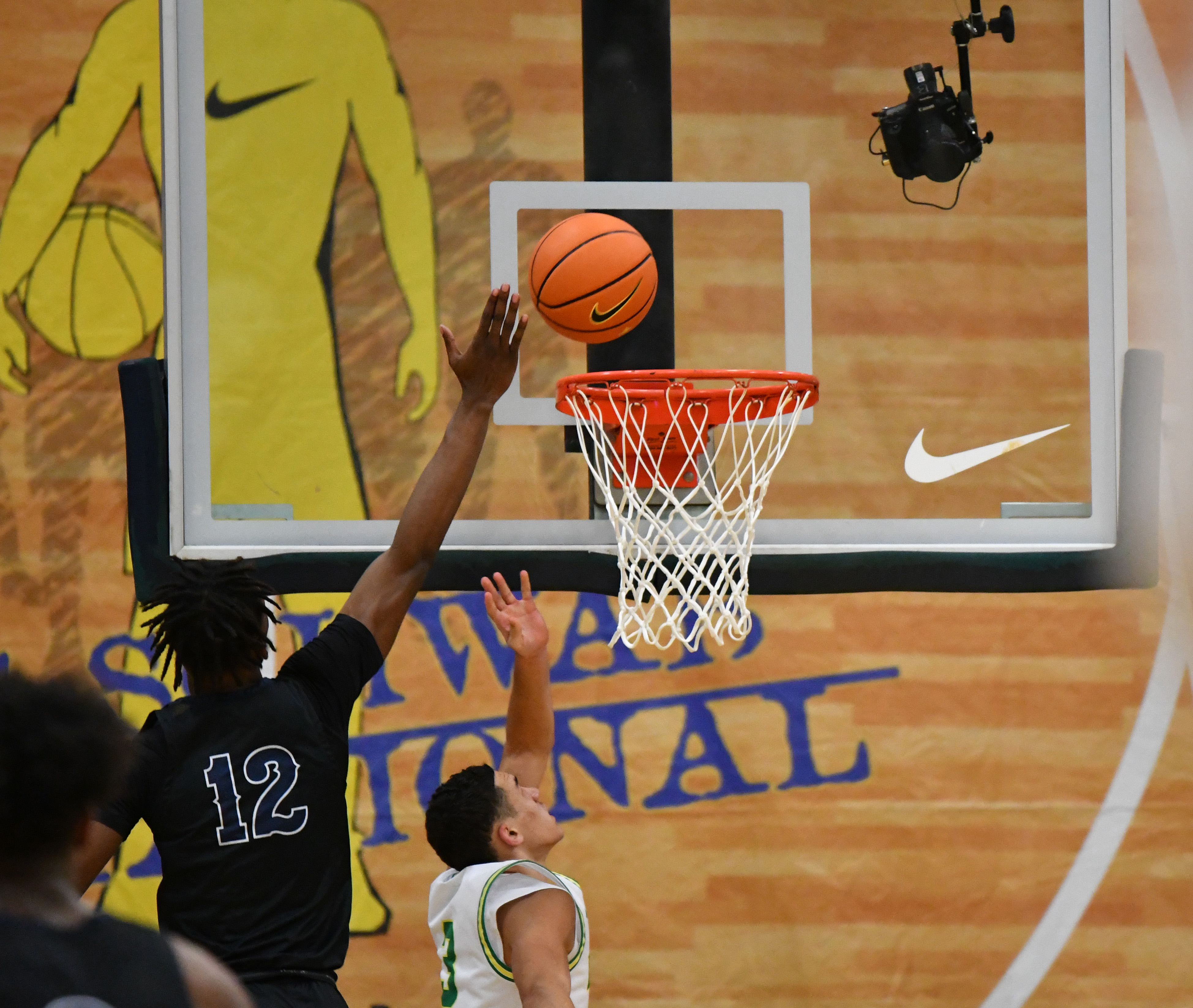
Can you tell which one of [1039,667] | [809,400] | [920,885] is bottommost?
[920,885]

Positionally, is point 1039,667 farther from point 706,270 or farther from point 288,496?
point 288,496

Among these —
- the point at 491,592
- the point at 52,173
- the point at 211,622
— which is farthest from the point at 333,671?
the point at 52,173

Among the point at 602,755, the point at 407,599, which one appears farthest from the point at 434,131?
the point at 602,755

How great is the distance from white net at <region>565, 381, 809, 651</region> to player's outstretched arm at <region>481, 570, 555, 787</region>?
0.20 m

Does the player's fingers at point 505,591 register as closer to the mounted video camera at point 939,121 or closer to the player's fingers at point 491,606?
the player's fingers at point 491,606

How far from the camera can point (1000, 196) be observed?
9.94ft

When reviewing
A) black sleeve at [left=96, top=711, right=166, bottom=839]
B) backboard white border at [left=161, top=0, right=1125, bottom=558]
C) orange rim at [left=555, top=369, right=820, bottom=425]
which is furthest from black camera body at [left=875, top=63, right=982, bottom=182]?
black sleeve at [left=96, top=711, right=166, bottom=839]

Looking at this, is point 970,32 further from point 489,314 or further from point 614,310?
point 489,314

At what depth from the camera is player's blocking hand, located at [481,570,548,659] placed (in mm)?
2545

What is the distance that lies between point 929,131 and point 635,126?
0.78m

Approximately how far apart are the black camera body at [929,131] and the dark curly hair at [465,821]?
69.8 inches

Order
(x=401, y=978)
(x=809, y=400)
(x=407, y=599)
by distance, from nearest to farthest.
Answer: (x=407, y=599) → (x=809, y=400) → (x=401, y=978)

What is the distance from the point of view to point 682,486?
8.59ft

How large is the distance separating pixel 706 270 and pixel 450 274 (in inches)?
23.8
